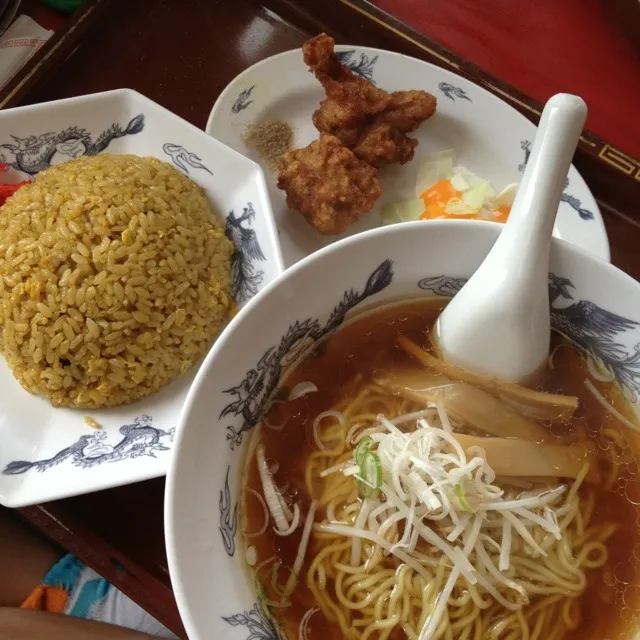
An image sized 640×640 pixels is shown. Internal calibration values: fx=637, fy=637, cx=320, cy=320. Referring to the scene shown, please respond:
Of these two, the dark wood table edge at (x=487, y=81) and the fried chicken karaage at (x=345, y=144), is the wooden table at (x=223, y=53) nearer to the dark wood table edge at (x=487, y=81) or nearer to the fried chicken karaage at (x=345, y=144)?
the dark wood table edge at (x=487, y=81)

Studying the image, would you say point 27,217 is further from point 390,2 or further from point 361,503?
point 390,2

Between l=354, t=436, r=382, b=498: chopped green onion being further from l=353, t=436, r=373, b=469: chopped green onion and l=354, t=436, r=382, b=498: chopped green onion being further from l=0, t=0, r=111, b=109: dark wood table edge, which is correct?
l=0, t=0, r=111, b=109: dark wood table edge

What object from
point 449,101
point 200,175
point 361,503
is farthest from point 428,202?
point 361,503

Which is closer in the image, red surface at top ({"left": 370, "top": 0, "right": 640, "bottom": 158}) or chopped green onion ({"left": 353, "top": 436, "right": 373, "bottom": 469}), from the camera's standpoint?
chopped green onion ({"left": 353, "top": 436, "right": 373, "bottom": 469})

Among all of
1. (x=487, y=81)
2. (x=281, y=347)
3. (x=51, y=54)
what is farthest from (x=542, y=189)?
(x=51, y=54)

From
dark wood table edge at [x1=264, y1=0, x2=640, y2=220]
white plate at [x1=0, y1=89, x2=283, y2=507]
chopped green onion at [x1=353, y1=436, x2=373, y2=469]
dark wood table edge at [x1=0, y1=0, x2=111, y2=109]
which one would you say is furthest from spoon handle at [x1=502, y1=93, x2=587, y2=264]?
dark wood table edge at [x1=0, y1=0, x2=111, y2=109]

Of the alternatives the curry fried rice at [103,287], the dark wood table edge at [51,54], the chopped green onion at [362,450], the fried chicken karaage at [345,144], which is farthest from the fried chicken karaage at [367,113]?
the chopped green onion at [362,450]
